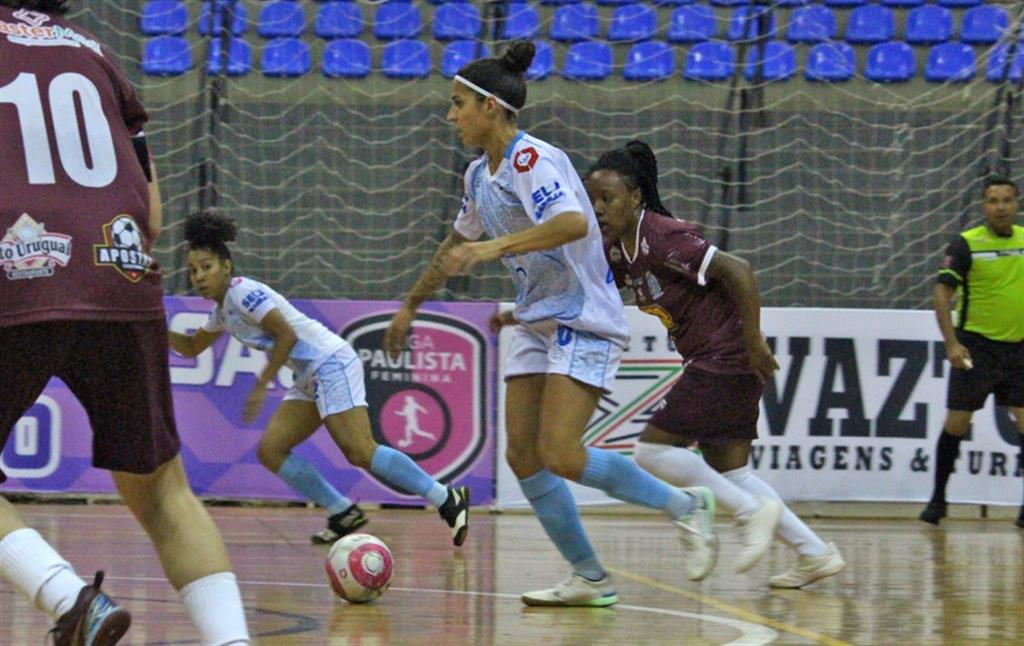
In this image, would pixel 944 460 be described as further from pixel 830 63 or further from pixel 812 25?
pixel 812 25

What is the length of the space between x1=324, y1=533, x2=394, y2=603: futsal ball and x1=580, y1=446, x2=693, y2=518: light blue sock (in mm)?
842

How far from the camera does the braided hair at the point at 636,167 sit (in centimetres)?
657

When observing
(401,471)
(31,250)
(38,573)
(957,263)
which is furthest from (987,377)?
(31,250)

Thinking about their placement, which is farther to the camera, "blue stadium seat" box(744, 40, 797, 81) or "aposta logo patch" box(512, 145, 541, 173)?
"blue stadium seat" box(744, 40, 797, 81)

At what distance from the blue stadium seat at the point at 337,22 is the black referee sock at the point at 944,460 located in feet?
18.2

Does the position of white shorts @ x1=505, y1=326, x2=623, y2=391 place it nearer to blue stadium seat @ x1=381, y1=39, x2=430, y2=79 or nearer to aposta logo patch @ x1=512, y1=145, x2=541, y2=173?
aposta logo patch @ x1=512, y1=145, x2=541, y2=173

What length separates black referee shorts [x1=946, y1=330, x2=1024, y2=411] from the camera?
33.8 ft

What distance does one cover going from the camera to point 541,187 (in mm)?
5715

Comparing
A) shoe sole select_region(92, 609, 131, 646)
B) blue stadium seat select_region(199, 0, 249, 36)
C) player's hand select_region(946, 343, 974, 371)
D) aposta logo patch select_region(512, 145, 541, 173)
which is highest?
blue stadium seat select_region(199, 0, 249, 36)

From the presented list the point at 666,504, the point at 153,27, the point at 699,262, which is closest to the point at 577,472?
the point at 666,504

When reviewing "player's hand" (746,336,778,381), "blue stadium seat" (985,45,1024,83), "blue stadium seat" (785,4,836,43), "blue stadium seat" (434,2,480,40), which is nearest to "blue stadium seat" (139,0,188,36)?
"blue stadium seat" (434,2,480,40)

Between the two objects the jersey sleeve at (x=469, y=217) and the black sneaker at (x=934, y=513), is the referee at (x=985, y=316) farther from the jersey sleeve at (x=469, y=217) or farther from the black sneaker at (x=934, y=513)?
the jersey sleeve at (x=469, y=217)

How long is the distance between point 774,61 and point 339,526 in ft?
19.6

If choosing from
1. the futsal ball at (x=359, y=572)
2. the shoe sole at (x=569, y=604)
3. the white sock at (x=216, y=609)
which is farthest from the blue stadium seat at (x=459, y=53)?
the white sock at (x=216, y=609)
